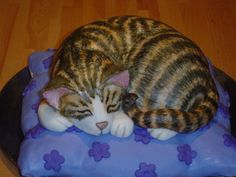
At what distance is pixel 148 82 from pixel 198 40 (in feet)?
2.34

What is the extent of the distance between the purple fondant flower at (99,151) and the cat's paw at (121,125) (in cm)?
4

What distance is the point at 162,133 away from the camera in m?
0.99

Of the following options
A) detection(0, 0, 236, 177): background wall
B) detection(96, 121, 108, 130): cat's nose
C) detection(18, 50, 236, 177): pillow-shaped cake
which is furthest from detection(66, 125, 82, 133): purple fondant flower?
detection(0, 0, 236, 177): background wall

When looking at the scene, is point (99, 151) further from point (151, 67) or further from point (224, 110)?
point (224, 110)

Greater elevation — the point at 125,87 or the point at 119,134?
the point at 125,87

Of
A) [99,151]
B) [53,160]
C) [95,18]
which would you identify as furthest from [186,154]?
[95,18]

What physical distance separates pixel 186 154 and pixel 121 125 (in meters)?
0.18

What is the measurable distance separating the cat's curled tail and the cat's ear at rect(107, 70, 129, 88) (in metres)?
0.06

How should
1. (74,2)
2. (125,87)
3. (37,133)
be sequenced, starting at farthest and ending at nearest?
(74,2) → (37,133) → (125,87)

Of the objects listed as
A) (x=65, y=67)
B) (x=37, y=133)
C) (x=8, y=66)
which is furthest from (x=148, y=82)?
(x=8, y=66)

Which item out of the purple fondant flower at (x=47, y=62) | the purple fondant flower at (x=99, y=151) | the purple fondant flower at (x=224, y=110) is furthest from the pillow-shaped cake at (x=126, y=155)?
the purple fondant flower at (x=47, y=62)

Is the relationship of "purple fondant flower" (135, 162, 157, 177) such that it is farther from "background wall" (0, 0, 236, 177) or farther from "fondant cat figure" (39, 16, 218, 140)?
"background wall" (0, 0, 236, 177)

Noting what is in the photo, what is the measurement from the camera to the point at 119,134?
0.99m

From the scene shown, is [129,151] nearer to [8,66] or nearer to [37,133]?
[37,133]
